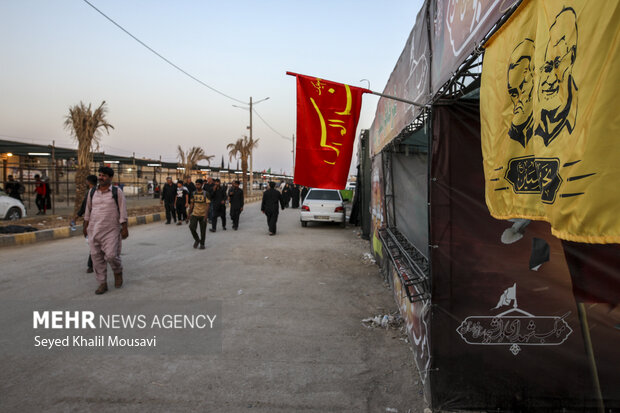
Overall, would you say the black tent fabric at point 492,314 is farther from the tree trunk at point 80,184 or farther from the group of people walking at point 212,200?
the tree trunk at point 80,184

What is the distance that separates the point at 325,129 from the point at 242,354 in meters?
2.53

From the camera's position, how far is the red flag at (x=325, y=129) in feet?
12.3

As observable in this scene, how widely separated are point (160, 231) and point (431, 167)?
11.5 meters

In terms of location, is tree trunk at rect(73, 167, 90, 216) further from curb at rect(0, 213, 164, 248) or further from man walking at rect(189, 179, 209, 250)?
man walking at rect(189, 179, 209, 250)

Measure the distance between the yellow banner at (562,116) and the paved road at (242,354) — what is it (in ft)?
7.07

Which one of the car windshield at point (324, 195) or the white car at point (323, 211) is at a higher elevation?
the car windshield at point (324, 195)

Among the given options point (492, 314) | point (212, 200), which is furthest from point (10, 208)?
point (492, 314)

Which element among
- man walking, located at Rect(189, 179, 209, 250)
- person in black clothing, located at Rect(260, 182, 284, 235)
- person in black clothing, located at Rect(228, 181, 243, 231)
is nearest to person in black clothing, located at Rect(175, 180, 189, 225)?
person in black clothing, located at Rect(228, 181, 243, 231)

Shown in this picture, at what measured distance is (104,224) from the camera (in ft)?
18.6

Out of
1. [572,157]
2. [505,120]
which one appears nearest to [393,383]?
[505,120]

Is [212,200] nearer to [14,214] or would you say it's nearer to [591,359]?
[14,214]

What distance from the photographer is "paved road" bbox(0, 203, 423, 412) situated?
2955mm

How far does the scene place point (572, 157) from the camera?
126 centimetres

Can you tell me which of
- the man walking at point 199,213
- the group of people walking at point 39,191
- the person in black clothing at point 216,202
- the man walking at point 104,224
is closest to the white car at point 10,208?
the group of people walking at point 39,191
